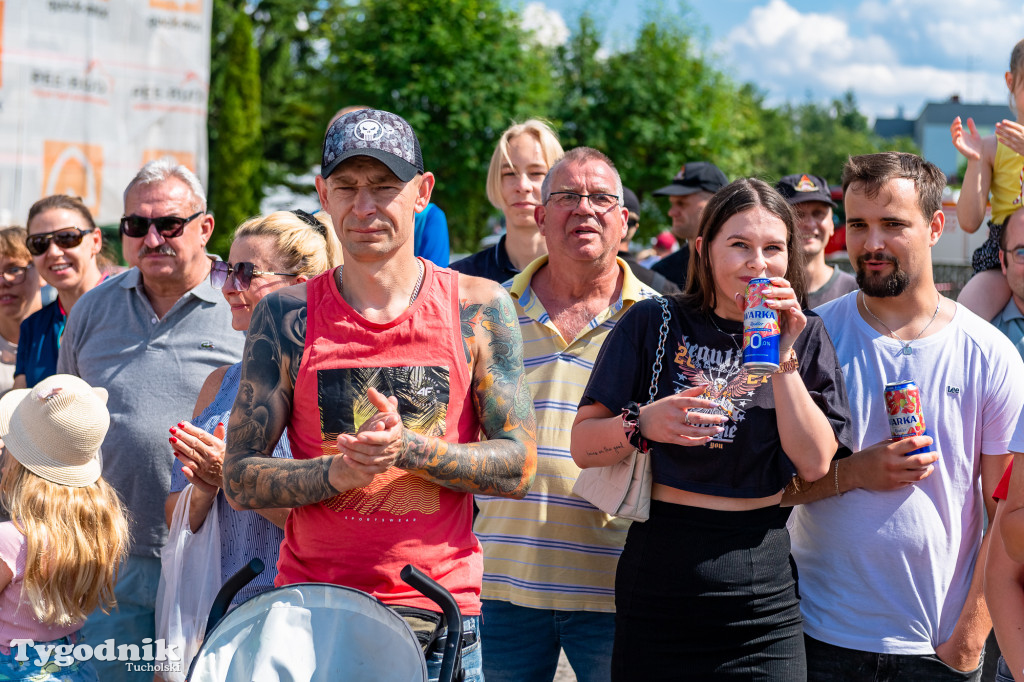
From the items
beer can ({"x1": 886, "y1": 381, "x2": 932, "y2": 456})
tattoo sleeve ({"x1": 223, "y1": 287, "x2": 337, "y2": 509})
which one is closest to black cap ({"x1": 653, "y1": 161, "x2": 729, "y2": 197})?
beer can ({"x1": 886, "y1": 381, "x2": 932, "y2": 456})

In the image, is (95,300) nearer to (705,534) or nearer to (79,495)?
(79,495)

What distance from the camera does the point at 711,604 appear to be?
2682mm

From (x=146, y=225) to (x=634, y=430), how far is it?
2.56 metres

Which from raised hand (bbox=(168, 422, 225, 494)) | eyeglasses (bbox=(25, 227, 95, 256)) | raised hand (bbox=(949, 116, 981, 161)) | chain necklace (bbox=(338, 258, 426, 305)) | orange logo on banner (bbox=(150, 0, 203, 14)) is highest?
orange logo on banner (bbox=(150, 0, 203, 14))

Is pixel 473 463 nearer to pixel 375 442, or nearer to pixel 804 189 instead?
pixel 375 442

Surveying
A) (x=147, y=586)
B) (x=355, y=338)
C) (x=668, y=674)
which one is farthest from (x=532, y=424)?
(x=147, y=586)

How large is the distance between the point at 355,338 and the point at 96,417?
1.51 meters

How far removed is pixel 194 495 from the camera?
3.06 m

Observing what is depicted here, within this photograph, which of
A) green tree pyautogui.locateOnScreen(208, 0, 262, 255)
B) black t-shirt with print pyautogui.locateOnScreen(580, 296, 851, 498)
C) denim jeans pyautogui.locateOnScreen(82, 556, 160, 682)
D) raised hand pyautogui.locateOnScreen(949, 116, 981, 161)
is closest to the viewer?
black t-shirt with print pyautogui.locateOnScreen(580, 296, 851, 498)

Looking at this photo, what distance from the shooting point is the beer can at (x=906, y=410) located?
272 centimetres

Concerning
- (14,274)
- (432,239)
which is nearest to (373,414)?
(432,239)

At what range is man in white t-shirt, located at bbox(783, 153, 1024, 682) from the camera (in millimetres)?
2848

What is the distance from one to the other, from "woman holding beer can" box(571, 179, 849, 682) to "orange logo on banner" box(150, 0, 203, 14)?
41.6ft

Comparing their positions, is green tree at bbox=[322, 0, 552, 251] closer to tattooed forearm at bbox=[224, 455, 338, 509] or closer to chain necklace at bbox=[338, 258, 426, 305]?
chain necklace at bbox=[338, 258, 426, 305]
